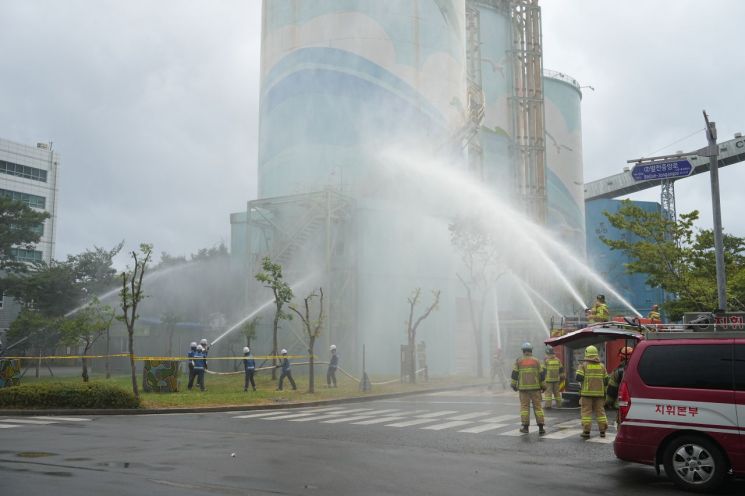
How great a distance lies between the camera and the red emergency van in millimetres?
8242

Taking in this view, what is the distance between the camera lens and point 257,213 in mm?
43281

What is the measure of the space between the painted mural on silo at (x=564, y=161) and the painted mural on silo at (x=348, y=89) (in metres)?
39.2

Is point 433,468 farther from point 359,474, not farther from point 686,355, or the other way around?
point 686,355

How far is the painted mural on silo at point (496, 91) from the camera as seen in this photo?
61688mm

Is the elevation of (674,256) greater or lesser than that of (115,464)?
greater

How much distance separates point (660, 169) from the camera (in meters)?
16.1

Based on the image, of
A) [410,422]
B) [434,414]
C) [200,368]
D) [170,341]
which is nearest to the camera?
[410,422]

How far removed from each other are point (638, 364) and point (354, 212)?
3018 cm

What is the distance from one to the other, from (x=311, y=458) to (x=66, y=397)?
427 inches

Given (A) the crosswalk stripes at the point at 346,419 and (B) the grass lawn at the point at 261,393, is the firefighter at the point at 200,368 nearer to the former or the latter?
(B) the grass lawn at the point at 261,393

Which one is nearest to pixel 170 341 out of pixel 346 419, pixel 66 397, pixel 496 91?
pixel 66 397

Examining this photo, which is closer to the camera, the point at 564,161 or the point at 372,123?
the point at 372,123

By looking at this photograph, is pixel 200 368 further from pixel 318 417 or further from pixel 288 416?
pixel 318 417

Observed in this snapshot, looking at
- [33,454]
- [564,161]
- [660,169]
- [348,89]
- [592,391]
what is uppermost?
[564,161]
